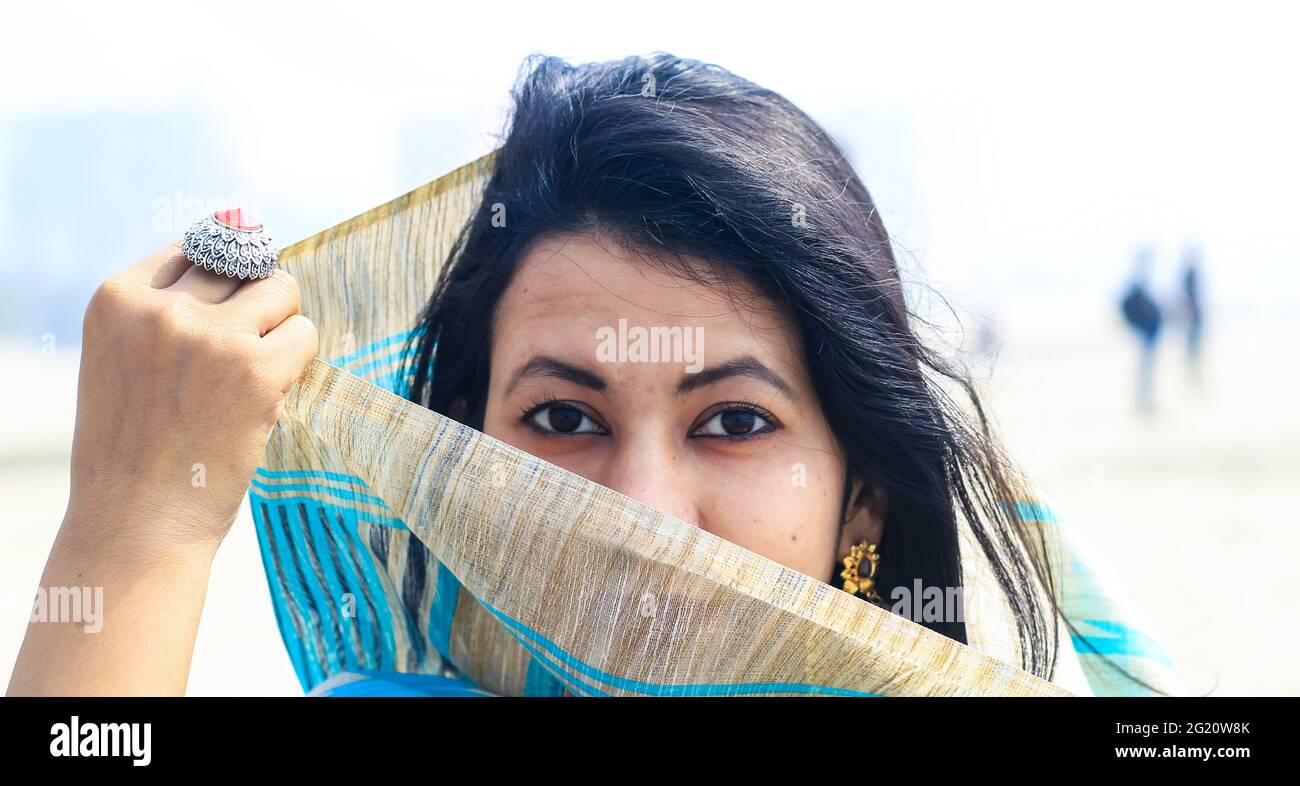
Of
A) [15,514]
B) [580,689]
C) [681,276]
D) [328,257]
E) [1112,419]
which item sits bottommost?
[580,689]

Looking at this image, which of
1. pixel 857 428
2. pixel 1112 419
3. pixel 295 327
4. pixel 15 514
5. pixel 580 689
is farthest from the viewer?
pixel 1112 419

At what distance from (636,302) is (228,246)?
68 cm

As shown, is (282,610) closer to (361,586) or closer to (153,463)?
(361,586)

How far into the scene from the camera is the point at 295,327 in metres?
1.43

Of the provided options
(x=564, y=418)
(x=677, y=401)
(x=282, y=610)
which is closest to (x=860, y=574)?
(x=677, y=401)

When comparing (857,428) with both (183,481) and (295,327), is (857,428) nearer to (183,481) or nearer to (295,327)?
(295,327)

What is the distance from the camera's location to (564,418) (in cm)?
180

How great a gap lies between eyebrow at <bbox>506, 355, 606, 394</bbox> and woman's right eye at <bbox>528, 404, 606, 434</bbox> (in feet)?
0.19

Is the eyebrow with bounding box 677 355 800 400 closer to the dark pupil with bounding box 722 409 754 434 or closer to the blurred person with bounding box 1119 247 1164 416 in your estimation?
the dark pupil with bounding box 722 409 754 434

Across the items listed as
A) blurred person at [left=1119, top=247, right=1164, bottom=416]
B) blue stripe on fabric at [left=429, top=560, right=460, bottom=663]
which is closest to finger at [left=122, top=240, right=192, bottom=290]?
blue stripe on fabric at [left=429, top=560, right=460, bottom=663]

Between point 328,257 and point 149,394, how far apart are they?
823mm

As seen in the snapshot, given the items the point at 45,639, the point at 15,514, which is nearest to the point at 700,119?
the point at 45,639

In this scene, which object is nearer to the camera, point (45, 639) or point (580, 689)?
point (45, 639)

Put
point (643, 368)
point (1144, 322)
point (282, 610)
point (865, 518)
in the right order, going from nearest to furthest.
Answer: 1. point (643, 368)
2. point (865, 518)
3. point (282, 610)
4. point (1144, 322)
